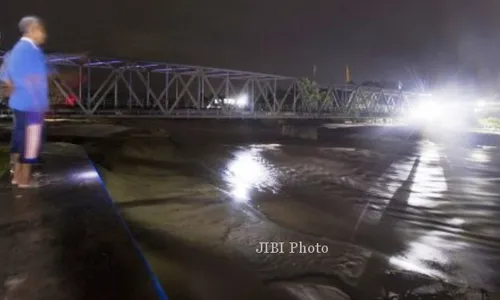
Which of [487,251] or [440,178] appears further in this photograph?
[440,178]

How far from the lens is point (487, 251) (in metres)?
6.25

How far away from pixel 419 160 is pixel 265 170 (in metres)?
→ 7.77

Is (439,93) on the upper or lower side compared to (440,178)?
upper

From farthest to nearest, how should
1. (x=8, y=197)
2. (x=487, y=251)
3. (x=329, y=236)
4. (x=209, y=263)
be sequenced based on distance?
(x=329, y=236), (x=487, y=251), (x=209, y=263), (x=8, y=197)

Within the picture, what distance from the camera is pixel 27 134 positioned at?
4754 mm

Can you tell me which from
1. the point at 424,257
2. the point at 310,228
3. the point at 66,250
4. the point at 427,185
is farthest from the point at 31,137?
the point at 427,185

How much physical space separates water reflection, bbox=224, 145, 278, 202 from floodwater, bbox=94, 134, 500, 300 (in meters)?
0.04

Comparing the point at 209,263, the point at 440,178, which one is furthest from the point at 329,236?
the point at 440,178

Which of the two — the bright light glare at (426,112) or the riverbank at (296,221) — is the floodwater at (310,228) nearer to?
the riverbank at (296,221)

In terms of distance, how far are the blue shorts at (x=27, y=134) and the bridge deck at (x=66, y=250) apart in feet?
1.51

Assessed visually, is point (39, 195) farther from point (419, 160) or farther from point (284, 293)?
point (419, 160)

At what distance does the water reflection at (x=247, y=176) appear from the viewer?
10.5 metres

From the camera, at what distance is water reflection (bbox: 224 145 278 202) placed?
10470 mm

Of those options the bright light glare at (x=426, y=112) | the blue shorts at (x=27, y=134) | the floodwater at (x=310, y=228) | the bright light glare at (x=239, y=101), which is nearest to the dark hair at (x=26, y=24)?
the blue shorts at (x=27, y=134)
